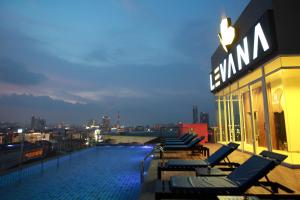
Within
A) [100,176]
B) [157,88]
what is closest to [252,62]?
[100,176]

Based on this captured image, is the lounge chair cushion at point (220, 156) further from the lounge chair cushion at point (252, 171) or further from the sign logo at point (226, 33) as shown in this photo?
the sign logo at point (226, 33)

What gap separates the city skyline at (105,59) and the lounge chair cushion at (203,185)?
76.3m

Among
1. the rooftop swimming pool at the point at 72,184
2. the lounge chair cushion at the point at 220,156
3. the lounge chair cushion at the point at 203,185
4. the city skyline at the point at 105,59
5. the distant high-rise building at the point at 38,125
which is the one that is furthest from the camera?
the city skyline at the point at 105,59

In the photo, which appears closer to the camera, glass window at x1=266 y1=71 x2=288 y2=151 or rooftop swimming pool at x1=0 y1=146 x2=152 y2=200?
rooftop swimming pool at x1=0 y1=146 x2=152 y2=200

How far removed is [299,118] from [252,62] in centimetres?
293

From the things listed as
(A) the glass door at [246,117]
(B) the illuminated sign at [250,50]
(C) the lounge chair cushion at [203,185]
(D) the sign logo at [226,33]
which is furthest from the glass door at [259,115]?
(C) the lounge chair cushion at [203,185]

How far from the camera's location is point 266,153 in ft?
12.4

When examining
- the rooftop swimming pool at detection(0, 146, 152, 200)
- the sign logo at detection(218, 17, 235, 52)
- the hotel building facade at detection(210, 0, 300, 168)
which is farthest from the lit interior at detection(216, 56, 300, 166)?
the rooftop swimming pool at detection(0, 146, 152, 200)

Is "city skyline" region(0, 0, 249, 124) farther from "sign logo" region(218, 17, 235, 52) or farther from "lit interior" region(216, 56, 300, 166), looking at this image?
"sign logo" region(218, 17, 235, 52)

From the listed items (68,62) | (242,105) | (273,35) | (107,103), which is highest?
(68,62)

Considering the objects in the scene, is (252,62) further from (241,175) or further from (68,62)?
(68,62)

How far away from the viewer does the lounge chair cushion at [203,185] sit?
283cm

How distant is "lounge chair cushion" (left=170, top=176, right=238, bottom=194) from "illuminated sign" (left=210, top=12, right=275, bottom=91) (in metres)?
4.44

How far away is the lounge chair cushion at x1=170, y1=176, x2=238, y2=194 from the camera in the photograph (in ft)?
9.30
